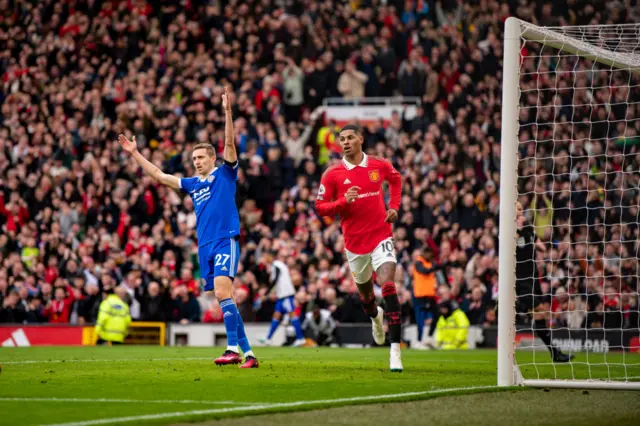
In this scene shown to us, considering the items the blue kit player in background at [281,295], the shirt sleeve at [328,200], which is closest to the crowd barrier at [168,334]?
the blue kit player in background at [281,295]

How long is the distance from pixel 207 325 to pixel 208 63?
896cm

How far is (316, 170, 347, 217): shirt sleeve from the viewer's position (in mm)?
11609

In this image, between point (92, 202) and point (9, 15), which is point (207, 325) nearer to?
point (92, 202)

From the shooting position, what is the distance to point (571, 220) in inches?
855

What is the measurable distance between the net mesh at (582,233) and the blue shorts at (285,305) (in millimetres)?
4749

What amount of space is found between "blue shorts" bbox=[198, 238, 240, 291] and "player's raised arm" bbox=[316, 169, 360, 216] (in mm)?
1013

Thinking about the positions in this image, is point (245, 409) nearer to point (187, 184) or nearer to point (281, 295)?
point (187, 184)

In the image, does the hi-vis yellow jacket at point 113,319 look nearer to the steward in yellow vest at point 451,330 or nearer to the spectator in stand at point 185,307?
the spectator in stand at point 185,307

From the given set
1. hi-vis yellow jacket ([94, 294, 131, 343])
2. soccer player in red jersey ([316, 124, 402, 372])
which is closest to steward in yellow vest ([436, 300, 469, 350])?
hi-vis yellow jacket ([94, 294, 131, 343])

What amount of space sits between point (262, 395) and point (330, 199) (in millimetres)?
3970

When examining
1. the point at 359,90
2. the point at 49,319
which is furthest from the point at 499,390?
the point at 359,90

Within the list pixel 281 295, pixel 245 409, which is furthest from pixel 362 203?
pixel 281 295

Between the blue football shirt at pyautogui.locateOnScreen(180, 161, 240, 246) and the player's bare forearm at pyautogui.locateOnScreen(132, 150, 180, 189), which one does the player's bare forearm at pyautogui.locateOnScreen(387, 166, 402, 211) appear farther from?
the player's bare forearm at pyautogui.locateOnScreen(132, 150, 180, 189)

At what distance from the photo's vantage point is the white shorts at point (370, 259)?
38.6 ft
